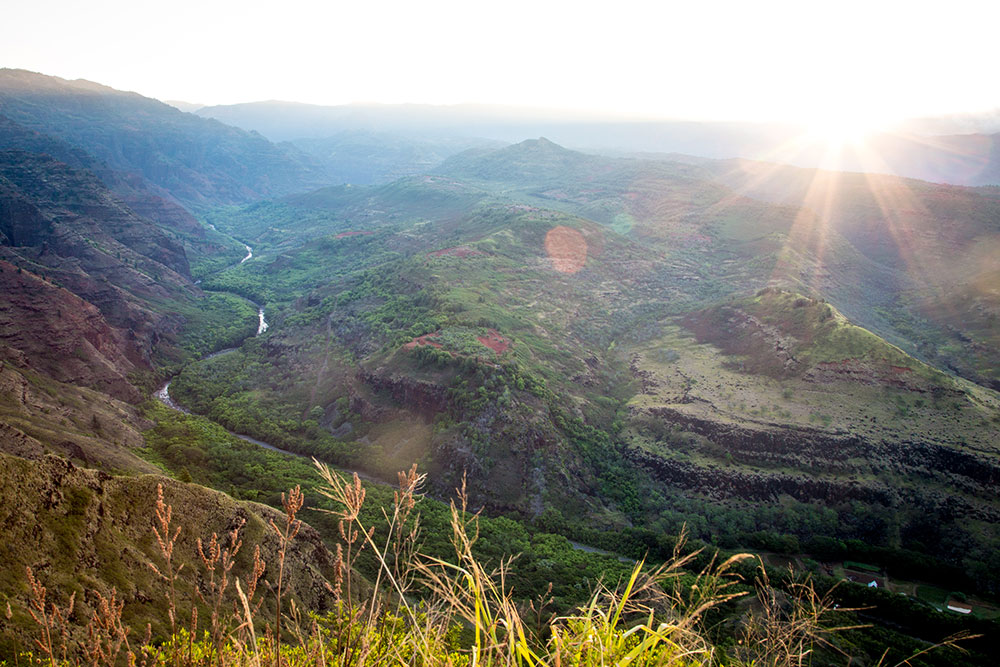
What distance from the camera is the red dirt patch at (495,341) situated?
5697 centimetres

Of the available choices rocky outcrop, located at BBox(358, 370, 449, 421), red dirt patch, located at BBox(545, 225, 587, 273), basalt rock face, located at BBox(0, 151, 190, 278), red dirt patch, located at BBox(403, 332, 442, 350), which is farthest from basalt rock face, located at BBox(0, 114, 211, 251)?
rocky outcrop, located at BBox(358, 370, 449, 421)

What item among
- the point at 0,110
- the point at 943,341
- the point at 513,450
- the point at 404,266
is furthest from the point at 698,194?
the point at 0,110

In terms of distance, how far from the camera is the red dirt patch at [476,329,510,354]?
57.0m

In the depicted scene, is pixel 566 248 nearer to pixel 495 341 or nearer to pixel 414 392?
pixel 495 341

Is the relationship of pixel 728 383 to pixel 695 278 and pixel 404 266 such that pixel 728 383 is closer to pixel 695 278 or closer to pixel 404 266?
pixel 695 278

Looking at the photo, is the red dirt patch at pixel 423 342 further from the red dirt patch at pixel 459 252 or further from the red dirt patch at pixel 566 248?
the red dirt patch at pixel 566 248

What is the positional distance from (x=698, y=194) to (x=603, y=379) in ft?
331

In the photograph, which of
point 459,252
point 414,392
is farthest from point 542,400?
point 459,252

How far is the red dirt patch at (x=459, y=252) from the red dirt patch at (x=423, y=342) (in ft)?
101

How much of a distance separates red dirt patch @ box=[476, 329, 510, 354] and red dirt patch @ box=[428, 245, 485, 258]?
29.7m

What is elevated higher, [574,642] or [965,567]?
[574,642]

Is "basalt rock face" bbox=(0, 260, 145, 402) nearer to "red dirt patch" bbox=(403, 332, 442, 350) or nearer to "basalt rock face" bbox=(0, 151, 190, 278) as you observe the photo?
"red dirt patch" bbox=(403, 332, 442, 350)

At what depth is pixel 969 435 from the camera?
42.1 m

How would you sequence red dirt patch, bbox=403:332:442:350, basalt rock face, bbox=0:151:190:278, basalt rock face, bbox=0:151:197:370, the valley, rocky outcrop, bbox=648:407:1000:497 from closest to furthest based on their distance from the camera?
1. the valley
2. rocky outcrop, bbox=648:407:1000:497
3. basalt rock face, bbox=0:151:197:370
4. red dirt patch, bbox=403:332:442:350
5. basalt rock face, bbox=0:151:190:278
